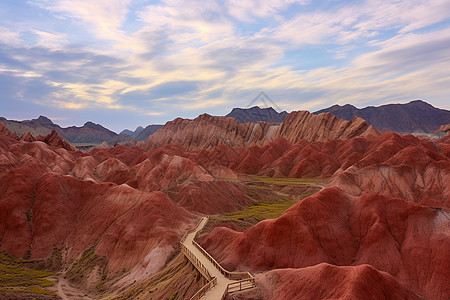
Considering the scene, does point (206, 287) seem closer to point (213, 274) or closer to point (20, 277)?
point (213, 274)

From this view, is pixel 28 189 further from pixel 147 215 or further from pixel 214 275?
pixel 214 275

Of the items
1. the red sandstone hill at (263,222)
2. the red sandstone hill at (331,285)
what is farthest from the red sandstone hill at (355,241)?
the red sandstone hill at (331,285)

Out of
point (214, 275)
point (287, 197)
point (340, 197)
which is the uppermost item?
point (340, 197)

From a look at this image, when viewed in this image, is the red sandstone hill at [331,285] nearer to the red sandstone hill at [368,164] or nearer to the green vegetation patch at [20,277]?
the green vegetation patch at [20,277]

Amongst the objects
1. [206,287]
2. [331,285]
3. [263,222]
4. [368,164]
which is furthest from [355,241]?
[368,164]

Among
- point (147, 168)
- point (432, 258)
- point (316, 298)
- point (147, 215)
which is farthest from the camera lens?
point (147, 168)

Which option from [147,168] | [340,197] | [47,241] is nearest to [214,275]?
[340,197]

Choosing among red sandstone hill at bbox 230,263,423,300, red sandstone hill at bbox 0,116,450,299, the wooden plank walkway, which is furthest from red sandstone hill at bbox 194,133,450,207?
the wooden plank walkway
